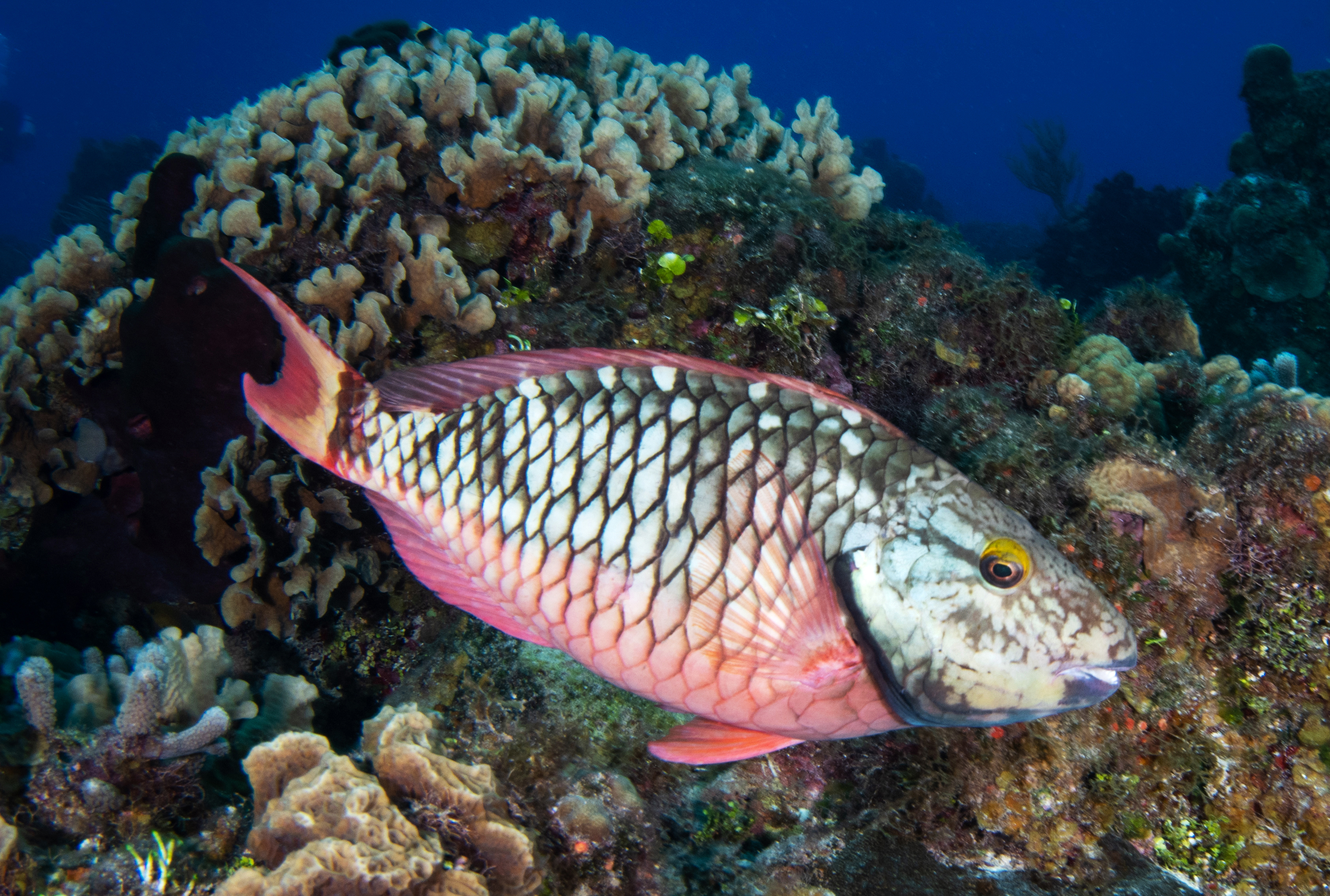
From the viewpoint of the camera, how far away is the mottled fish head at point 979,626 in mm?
1678

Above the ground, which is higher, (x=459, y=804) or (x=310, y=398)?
(x=310, y=398)

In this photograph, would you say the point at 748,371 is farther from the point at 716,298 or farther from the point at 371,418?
the point at 716,298

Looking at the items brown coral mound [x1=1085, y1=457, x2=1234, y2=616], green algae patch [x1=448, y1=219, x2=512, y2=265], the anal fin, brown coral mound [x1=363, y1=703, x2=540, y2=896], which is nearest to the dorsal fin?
the anal fin

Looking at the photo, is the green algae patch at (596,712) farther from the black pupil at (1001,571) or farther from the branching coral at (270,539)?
the black pupil at (1001,571)

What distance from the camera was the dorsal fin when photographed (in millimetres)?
2027

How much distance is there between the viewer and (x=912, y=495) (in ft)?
5.98

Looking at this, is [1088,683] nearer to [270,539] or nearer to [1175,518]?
[1175,518]

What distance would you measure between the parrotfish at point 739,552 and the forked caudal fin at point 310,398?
0.08ft

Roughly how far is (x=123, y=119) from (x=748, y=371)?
9388cm

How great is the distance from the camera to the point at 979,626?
5.53 feet

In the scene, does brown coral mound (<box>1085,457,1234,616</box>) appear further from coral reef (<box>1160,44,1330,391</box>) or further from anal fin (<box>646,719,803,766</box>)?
coral reef (<box>1160,44,1330,391</box>)

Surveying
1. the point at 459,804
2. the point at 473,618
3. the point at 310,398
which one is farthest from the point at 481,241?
the point at 459,804

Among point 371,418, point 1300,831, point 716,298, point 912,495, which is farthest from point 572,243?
point 1300,831

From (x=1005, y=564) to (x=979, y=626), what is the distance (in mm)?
178
